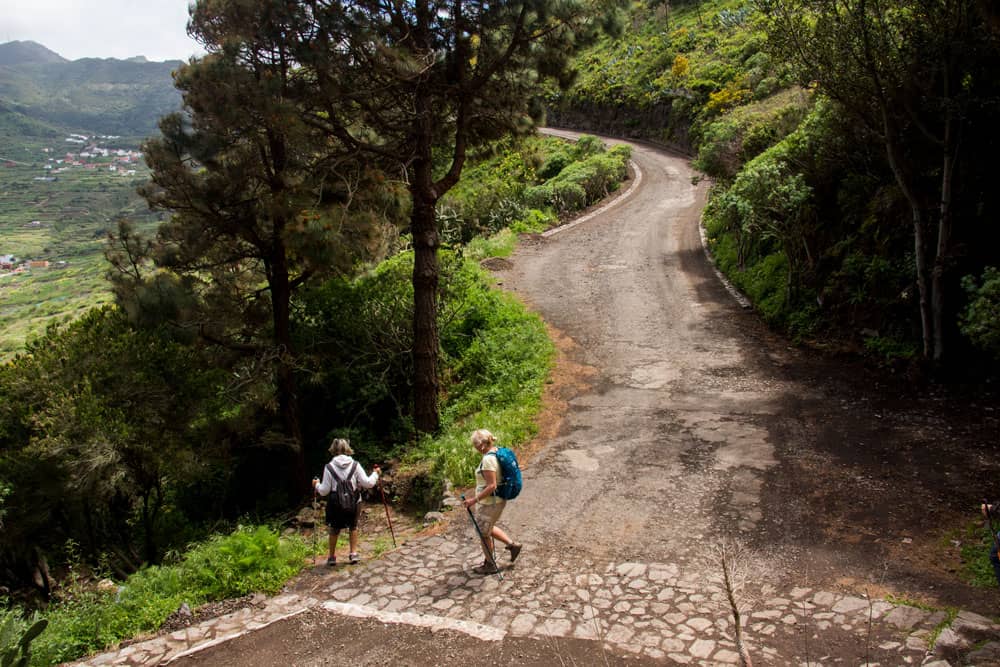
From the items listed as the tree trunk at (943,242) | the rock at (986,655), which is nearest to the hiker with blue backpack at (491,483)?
the rock at (986,655)

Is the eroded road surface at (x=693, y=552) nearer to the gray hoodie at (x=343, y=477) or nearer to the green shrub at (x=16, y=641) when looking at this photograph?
the green shrub at (x=16, y=641)

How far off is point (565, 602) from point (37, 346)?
408 inches

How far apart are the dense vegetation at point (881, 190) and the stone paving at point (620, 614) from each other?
4.87 metres

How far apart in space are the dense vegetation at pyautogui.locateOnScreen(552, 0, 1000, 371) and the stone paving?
4.87 meters

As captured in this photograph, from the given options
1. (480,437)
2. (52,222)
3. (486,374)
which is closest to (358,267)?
(486,374)

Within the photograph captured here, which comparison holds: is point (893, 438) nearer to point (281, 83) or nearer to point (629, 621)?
point (629, 621)

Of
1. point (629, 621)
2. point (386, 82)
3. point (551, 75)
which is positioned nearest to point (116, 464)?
point (386, 82)

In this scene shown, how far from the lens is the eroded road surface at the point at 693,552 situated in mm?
5207

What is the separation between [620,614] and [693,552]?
1301 millimetres

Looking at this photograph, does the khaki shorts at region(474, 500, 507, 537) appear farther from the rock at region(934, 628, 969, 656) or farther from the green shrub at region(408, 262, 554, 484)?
the rock at region(934, 628, 969, 656)

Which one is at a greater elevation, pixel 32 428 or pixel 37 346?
pixel 37 346

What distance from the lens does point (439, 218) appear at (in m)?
24.4

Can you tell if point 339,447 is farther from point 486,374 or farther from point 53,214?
point 53,214

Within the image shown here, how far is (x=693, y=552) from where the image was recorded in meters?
6.57
